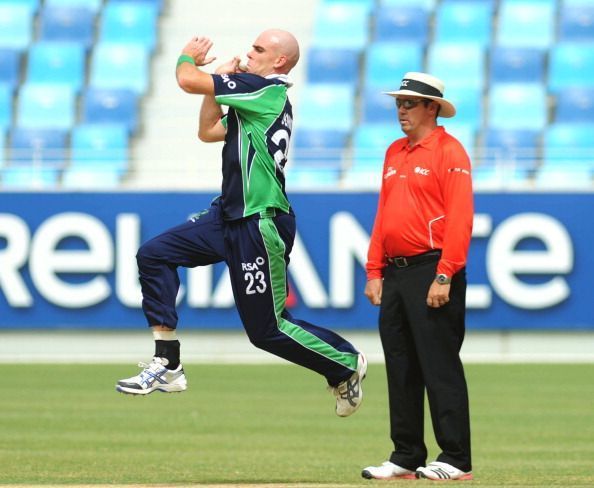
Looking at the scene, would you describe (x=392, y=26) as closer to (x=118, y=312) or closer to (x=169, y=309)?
(x=118, y=312)

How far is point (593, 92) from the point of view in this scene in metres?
21.8

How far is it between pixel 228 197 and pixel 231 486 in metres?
1.63

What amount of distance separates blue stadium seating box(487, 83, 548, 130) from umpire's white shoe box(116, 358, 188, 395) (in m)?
13.7

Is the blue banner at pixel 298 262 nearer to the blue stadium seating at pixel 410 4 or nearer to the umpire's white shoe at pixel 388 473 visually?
the blue stadium seating at pixel 410 4

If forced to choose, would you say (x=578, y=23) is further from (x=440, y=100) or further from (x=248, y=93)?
(x=248, y=93)

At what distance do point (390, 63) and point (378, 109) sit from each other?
1135 mm

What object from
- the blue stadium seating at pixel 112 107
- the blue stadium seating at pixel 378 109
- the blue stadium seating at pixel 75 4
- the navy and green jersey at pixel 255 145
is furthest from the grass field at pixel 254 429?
the blue stadium seating at pixel 75 4

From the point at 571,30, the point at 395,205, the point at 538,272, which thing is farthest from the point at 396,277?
the point at 571,30

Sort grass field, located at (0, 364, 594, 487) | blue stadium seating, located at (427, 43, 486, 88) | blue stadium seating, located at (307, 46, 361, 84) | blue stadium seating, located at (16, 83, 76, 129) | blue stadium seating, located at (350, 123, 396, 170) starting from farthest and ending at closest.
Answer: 1. blue stadium seating, located at (307, 46, 361, 84)
2. blue stadium seating, located at (16, 83, 76, 129)
3. blue stadium seating, located at (427, 43, 486, 88)
4. blue stadium seating, located at (350, 123, 396, 170)
5. grass field, located at (0, 364, 594, 487)

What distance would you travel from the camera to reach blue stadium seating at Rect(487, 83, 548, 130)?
22.0 metres

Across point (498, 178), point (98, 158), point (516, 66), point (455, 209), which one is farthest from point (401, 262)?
point (516, 66)

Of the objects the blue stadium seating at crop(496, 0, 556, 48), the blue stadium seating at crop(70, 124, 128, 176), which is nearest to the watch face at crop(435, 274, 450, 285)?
the blue stadium seating at crop(70, 124, 128, 176)

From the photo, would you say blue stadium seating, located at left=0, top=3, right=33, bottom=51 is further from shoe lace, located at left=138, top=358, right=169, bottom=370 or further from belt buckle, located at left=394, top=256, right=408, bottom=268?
belt buckle, located at left=394, top=256, right=408, bottom=268

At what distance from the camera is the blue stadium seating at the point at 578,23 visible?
917 inches
